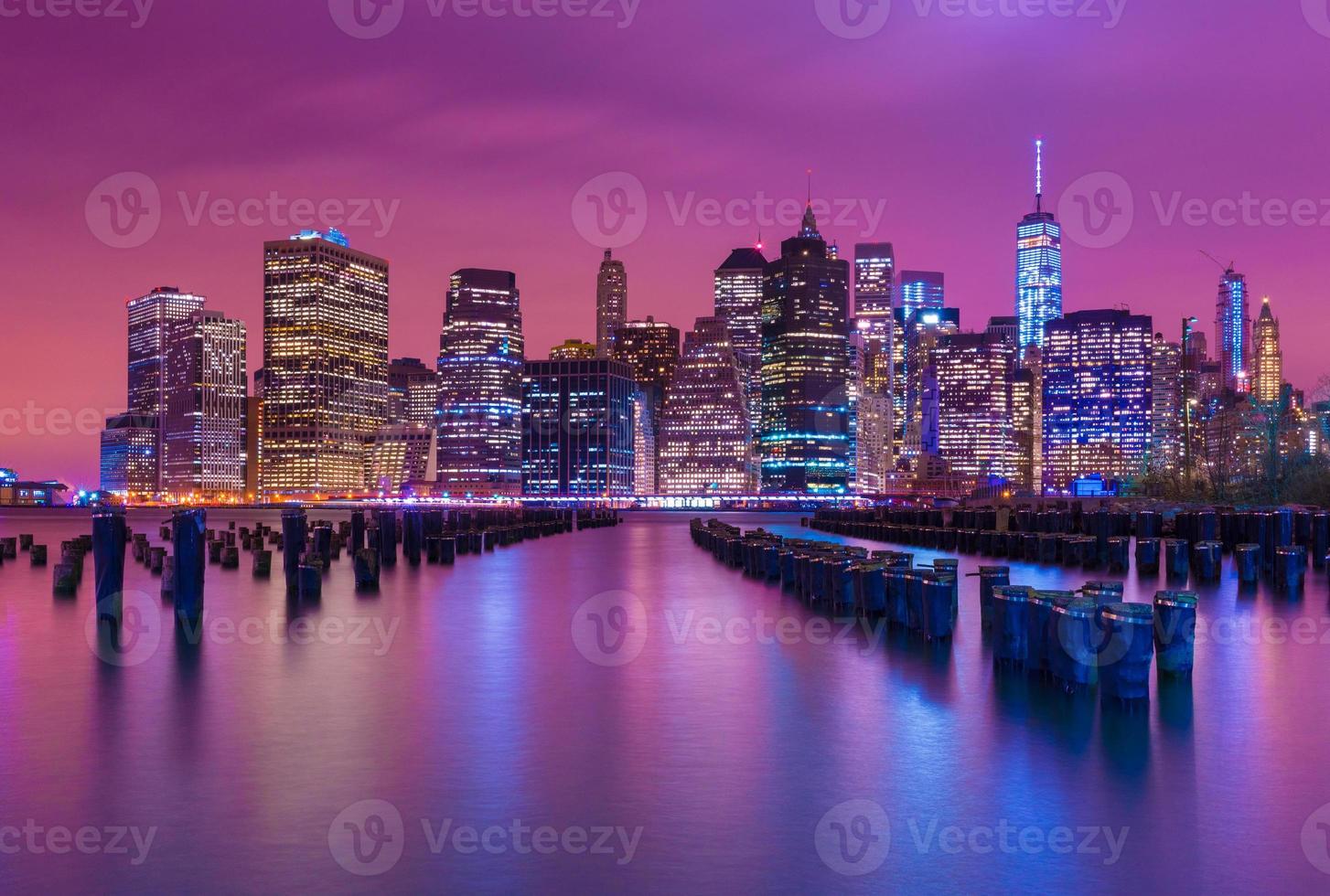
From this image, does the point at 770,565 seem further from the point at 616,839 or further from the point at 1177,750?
the point at 616,839

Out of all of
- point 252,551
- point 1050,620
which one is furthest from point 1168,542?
point 252,551

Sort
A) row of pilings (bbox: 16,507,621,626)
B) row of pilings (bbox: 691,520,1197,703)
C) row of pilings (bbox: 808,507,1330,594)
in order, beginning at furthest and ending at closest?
row of pilings (bbox: 808,507,1330,594)
row of pilings (bbox: 16,507,621,626)
row of pilings (bbox: 691,520,1197,703)

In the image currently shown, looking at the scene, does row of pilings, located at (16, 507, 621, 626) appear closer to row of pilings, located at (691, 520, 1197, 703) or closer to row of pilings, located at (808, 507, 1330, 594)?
row of pilings, located at (691, 520, 1197, 703)

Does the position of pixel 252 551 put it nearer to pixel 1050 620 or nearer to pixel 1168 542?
pixel 1168 542

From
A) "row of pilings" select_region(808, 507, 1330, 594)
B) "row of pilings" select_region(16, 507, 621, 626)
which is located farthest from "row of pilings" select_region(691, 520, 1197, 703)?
"row of pilings" select_region(16, 507, 621, 626)

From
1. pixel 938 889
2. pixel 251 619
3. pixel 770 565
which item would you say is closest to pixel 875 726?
pixel 938 889
